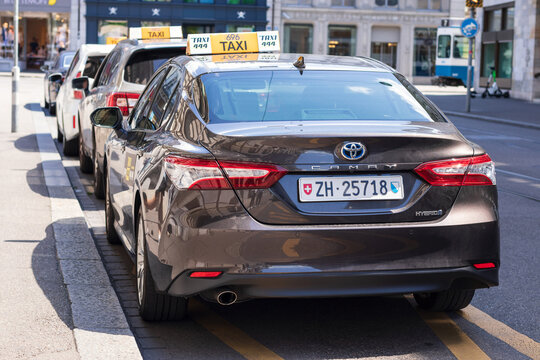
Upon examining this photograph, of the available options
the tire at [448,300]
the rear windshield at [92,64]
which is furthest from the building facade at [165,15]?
the tire at [448,300]

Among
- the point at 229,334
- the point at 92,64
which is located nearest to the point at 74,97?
the point at 92,64

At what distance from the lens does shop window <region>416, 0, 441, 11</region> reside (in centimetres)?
6600

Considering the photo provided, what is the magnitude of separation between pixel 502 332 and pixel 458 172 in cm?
102

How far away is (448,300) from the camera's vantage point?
18.4 ft

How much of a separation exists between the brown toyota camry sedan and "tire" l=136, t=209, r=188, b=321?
4 cm

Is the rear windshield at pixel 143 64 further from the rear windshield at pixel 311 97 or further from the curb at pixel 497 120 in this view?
the curb at pixel 497 120

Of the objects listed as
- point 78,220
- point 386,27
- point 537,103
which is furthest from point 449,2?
point 78,220

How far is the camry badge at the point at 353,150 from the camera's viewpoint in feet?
15.3

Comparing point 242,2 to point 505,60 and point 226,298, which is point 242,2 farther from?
point 226,298

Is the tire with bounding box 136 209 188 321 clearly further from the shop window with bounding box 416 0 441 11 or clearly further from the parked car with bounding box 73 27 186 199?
the shop window with bounding box 416 0 441 11

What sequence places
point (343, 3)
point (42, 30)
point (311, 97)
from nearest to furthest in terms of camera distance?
point (311, 97)
point (42, 30)
point (343, 3)

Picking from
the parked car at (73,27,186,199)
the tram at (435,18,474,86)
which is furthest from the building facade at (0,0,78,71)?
the parked car at (73,27,186,199)

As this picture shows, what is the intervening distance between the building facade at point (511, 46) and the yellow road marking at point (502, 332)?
112 ft

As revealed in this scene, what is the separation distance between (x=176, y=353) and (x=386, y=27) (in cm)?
6229
